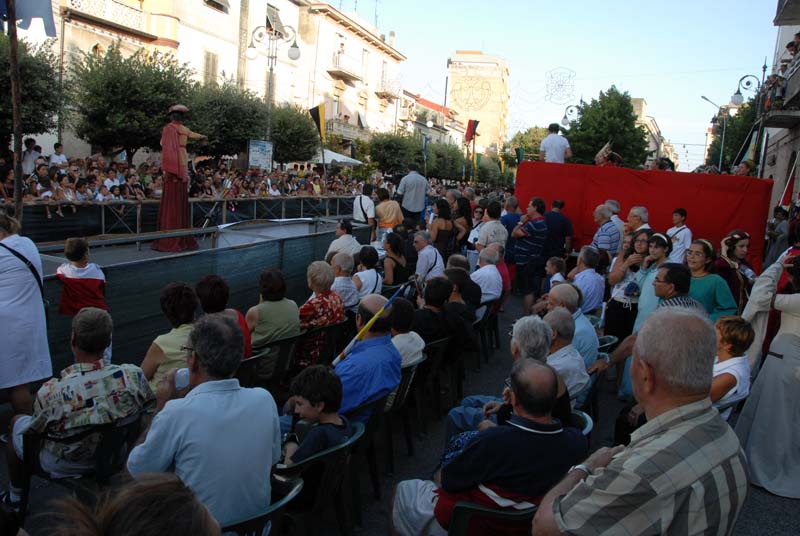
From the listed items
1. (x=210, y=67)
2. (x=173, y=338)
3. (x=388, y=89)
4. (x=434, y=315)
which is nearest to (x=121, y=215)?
(x=434, y=315)

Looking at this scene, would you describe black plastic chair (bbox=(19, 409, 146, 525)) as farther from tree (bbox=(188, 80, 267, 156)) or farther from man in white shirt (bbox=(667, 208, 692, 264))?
tree (bbox=(188, 80, 267, 156))

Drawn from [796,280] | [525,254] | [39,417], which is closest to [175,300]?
[39,417]

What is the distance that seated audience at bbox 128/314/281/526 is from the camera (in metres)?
2.60

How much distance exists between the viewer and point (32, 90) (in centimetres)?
1814

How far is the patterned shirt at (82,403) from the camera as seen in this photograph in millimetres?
3240

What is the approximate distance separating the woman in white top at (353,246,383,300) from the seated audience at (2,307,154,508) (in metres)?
3.40

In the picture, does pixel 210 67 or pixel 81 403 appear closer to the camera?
pixel 81 403

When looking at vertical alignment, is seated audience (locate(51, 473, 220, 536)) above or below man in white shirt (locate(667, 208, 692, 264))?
below

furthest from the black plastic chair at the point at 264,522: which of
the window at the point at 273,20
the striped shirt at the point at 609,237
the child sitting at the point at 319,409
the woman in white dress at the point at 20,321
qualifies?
the window at the point at 273,20

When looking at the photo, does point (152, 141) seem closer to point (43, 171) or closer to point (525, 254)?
point (43, 171)

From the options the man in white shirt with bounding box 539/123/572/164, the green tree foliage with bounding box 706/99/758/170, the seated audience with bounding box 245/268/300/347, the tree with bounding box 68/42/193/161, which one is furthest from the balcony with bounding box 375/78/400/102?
the seated audience with bounding box 245/268/300/347

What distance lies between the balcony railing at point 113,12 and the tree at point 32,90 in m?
5.43

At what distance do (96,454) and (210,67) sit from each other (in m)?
32.7

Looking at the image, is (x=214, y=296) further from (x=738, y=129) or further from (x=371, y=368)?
(x=738, y=129)
